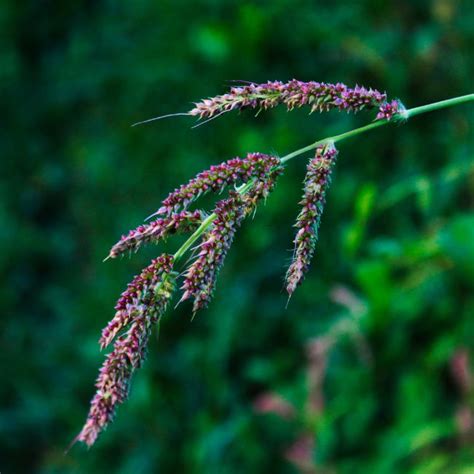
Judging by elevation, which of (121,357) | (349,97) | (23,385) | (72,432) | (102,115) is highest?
(102,115)

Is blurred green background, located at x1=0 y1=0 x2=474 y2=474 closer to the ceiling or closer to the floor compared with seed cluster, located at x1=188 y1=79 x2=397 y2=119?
closer to the ceiling

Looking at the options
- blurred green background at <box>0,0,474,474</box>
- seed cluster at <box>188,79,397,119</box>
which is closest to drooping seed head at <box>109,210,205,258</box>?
seed cluster at <box>188,79,397,119</box>

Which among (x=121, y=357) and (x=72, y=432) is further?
(x=72, y=432)

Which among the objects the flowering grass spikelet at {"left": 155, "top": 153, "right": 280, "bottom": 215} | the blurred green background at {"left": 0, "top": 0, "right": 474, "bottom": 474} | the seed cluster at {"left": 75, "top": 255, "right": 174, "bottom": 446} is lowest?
the seed cluster at {"left": 75, "top": 255, "right": 174, "bottom": 446}

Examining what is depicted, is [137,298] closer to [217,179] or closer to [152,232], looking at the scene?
[152,232]

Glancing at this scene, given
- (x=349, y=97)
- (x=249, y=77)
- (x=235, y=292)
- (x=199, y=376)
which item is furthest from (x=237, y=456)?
(x=349, y=97)

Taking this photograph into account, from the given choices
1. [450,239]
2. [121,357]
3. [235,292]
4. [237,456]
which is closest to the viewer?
[121,357]

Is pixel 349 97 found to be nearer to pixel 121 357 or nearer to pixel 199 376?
pixel 121 357

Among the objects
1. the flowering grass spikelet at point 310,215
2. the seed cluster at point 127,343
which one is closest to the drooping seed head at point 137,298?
the seed cluster at point 127,343

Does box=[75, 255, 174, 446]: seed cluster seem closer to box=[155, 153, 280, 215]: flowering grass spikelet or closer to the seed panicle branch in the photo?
the seed panicle branch
